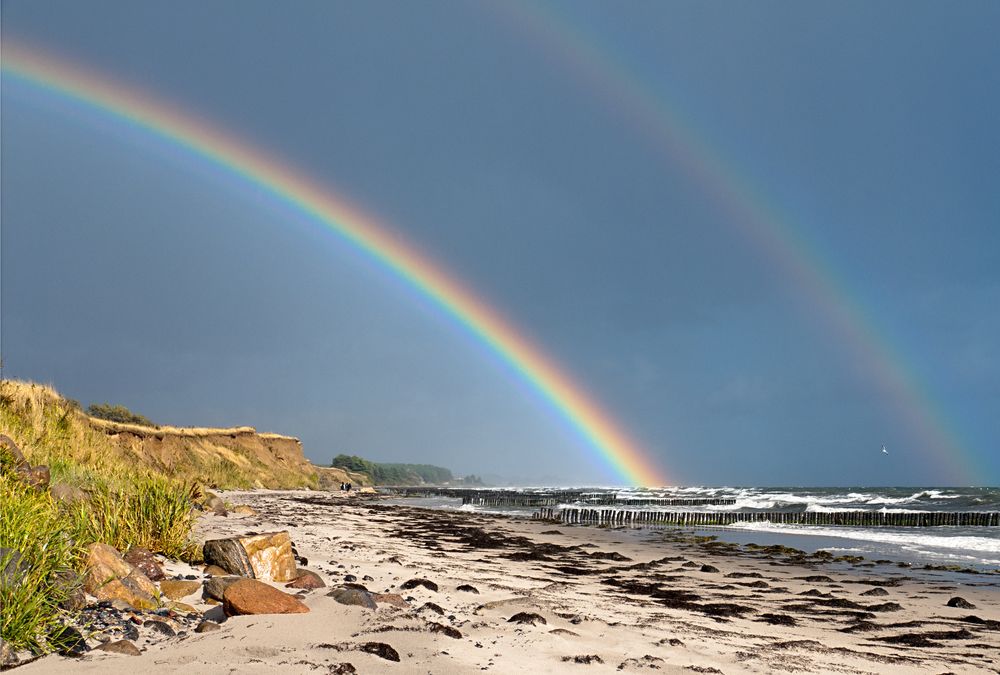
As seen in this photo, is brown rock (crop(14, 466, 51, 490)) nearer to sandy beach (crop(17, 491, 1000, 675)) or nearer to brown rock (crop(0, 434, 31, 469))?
brown rock (crop(0, 434, 31, 469))

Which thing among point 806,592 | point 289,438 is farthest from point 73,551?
point 289,438

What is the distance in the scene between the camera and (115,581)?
5.67 meters

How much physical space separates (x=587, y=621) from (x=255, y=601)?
11.5 ft

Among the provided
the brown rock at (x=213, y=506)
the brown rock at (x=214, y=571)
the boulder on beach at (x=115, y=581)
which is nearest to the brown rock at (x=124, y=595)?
the boulder on beach at (x=115, y=581)

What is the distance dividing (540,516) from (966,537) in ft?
62.3

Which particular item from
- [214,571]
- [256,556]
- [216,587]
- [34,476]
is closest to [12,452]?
[34,476]

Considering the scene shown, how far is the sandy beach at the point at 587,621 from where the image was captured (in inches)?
189

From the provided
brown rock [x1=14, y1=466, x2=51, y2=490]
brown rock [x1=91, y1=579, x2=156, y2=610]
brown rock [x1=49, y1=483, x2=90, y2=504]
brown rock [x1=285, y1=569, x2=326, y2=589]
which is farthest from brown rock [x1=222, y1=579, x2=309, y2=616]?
brown rock [x1=14, y1=466, x2=51, y2=490]

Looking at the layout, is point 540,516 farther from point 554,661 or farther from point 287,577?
point 554,661

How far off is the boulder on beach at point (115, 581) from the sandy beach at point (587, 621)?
0.46 metres

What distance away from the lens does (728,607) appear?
29.5 feet

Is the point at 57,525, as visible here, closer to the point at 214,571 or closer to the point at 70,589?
the point at 70,589

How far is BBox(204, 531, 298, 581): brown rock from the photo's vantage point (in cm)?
748

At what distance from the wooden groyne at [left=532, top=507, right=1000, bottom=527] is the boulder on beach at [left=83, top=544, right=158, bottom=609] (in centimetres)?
2622
